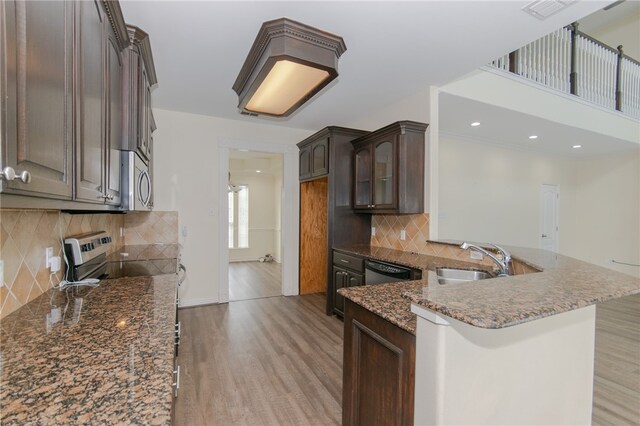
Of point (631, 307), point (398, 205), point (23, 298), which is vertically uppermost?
point (398, 205)

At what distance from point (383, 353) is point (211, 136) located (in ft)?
12.1

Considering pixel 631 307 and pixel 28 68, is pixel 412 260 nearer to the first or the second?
pixel 28 68

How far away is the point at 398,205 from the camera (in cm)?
304

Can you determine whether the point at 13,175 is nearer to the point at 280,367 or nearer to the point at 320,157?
the point at 280,367

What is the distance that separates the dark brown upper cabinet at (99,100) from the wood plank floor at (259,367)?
1477mm

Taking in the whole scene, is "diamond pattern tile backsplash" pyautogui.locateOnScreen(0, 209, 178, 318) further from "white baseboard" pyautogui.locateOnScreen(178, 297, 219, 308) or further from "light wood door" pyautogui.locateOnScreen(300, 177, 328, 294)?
"light wood door" pyautogui.locateOnScreen(300, 177, 328, 294)

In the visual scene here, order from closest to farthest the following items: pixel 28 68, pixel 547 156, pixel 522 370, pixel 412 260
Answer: pixel 28 68
pixel 522 370
pixel 412 260
pixel 547 156

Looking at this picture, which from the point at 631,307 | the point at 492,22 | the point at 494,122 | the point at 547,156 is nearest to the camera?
the point at 492,22

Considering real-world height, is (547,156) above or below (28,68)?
above

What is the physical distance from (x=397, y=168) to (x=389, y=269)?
1.04 m

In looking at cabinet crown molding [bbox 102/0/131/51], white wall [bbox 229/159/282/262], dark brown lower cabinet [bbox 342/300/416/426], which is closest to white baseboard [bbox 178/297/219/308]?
dark brown lower cabinet [bbox 342/300/416/426]

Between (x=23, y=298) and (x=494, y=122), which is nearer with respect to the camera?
(x=23, y=298)

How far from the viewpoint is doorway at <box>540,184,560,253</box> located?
18.4 feet

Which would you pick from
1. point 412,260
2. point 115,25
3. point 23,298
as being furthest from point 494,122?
point 23,298
